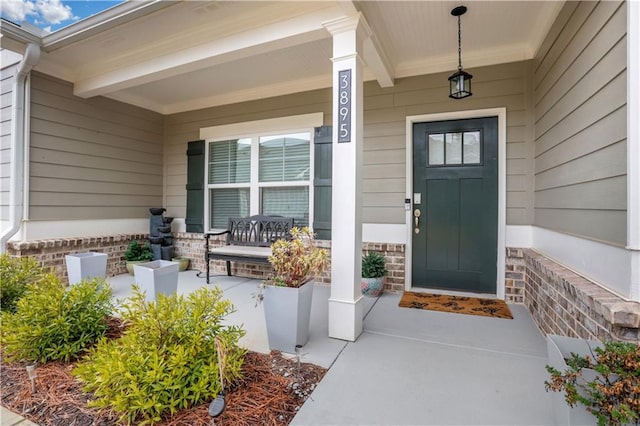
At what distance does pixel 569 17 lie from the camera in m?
2.38

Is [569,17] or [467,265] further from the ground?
[569,17]

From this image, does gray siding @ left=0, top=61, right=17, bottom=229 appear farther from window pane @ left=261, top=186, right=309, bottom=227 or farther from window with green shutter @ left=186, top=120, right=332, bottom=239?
window pane @ left=261, top=186, right=309, bottom=227

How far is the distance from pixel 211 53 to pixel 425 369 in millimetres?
3554

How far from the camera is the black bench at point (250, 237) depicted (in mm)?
4090

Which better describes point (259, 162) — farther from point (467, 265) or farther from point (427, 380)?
point (427, 380)

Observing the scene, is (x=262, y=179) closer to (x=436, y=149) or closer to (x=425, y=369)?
(x=436, y=149)

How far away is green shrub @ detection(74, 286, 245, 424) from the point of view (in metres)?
1.50

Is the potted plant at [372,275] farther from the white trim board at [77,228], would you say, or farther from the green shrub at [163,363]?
the white trim board at [77,228]

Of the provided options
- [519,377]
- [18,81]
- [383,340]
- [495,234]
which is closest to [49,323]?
[383,340]

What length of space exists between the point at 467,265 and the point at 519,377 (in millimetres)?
1864

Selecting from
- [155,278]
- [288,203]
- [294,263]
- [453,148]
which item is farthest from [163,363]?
[453,148]

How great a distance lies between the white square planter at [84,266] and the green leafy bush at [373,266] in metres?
3.35

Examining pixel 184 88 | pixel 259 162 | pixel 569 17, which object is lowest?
pixel 259 162

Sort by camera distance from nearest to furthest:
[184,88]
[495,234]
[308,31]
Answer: [308,31], [495,234], [184,88]
